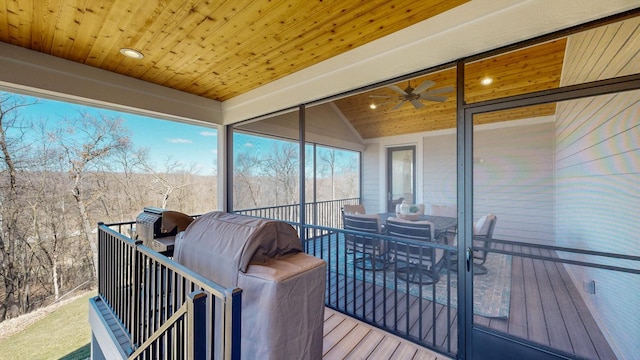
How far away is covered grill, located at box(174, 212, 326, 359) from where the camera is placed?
4.26 ft

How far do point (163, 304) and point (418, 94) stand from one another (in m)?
3.39

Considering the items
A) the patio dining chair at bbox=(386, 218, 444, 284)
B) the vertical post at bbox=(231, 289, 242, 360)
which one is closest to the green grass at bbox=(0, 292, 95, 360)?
the vertical post at bbox=(231, 289, 242, 360)

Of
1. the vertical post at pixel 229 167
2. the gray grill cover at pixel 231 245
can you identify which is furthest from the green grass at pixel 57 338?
the gray grill cover at pixel 231 245

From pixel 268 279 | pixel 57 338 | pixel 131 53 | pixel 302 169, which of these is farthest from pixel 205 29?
pixel 57 338

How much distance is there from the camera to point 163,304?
69.4 inches

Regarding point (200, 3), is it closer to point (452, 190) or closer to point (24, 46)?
point (24, 46)

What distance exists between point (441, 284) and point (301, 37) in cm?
284

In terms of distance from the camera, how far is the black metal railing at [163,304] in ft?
3.31

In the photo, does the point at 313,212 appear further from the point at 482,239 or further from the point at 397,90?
the point at 482,239

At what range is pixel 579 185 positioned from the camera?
4.81 ft

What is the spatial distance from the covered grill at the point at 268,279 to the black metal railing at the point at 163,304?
0.56ft

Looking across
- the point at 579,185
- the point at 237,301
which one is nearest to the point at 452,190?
the point at 579,185

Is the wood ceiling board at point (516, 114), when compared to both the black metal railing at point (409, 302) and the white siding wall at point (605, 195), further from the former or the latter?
the black metal railing at point (409, 302)

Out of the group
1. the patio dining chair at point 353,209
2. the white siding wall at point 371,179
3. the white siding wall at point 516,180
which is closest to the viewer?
the white siding wall at point 516,180
